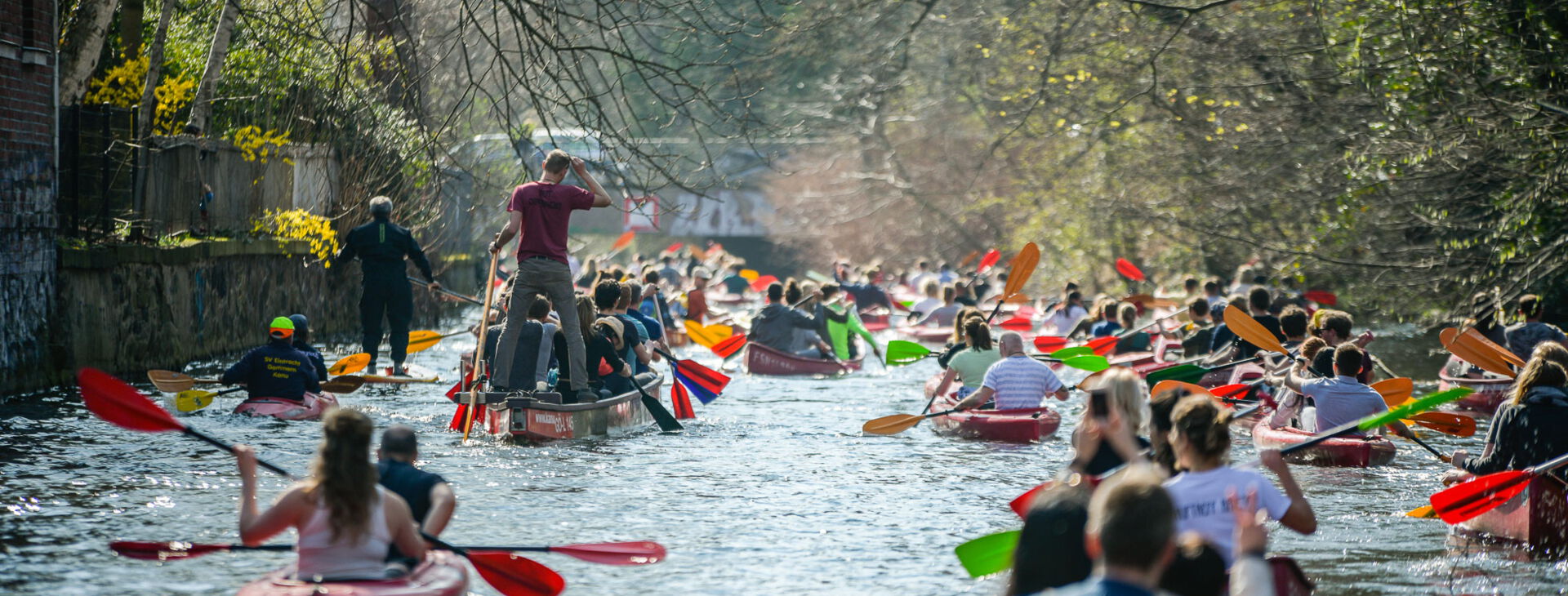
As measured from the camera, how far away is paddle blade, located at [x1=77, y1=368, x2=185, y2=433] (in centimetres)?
692

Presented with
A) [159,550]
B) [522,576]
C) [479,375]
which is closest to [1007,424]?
[479,375]

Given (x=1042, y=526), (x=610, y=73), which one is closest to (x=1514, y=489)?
(x=1042, y=526)

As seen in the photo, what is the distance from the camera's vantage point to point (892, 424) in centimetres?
1279

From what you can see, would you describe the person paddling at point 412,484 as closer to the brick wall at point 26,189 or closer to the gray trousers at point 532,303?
the gray trousers at point 532,303

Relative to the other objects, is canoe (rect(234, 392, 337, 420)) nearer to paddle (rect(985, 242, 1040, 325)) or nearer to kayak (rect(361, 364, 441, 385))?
kayak (rect(361, 364, 441, 385))

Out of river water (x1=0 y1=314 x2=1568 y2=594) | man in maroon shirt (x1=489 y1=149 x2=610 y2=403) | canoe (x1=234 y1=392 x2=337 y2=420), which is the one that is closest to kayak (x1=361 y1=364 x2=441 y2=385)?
river water (x1=0 y1=314 x2=1568 y2=594)

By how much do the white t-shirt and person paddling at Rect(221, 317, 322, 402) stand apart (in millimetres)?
9033

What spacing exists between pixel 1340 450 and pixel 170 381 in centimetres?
931

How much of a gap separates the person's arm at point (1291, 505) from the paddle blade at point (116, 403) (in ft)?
14.8

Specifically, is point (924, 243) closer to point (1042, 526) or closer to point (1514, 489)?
point (1514, 489)

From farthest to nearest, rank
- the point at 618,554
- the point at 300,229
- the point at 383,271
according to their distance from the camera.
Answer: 1. the point at 300,229
2. the point at 383,271
3. the point at 618,554

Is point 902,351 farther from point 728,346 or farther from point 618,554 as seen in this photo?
point 618,554

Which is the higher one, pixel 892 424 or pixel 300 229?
pixel 300 229

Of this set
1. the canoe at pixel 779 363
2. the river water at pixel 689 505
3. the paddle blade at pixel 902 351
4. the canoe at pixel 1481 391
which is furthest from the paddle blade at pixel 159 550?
the canoe at pixel 779 363
